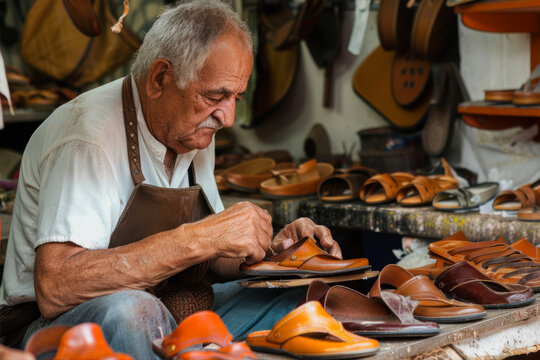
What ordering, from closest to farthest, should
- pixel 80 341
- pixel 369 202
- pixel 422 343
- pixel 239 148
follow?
pixel 80 341 < pixel 422 343 < pixel 369 202 < pixel 239 148

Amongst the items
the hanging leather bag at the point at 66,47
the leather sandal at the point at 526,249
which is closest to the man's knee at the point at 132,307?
the leather sandal at the point at 526,249

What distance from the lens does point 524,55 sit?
156 inches

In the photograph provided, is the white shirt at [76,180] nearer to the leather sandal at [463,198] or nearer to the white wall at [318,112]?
the leather sandal at [463,198]

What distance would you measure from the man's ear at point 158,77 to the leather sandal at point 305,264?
2.00ft

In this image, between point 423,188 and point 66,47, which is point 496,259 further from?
point 66,47

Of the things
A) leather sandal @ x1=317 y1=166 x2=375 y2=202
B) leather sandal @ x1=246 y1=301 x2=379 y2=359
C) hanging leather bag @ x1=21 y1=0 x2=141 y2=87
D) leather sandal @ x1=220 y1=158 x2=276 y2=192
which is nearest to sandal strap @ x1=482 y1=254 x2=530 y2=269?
leather sandal @ x1=246 y1=301 x2=379 y2=359

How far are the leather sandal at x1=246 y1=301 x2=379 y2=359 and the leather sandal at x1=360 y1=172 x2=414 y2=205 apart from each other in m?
1.97

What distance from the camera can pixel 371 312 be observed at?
1982 mm

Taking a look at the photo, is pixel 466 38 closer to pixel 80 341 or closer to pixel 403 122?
pixel 403 122

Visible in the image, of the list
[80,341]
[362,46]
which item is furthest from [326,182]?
[80,341]

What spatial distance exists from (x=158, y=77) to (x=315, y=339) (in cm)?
98

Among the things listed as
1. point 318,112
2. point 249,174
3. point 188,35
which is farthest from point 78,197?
point 318,112

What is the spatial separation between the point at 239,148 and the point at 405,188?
8.34 ft

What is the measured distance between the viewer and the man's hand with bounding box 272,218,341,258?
8.05 feet
